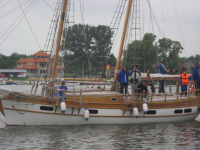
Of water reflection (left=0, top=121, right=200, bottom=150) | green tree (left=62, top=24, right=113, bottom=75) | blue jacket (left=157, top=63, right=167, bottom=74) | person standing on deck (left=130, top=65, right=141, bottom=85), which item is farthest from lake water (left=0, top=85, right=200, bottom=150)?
green tree (left=62, top=24, right=113, bottom=75)

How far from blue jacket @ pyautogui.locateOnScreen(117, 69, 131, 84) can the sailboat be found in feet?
3.34

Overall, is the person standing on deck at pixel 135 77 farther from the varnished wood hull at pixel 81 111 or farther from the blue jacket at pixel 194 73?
the blue jacket at pixel 194 73

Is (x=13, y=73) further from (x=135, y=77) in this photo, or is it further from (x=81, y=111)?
(x=81, y=111)

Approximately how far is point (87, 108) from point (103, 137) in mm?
3100

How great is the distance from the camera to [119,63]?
2706cm

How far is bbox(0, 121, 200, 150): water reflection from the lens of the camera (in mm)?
18719

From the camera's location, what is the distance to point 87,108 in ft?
76.7

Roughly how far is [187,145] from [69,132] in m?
6.69

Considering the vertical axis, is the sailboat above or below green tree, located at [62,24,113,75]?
below

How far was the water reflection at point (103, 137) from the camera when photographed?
737 inches

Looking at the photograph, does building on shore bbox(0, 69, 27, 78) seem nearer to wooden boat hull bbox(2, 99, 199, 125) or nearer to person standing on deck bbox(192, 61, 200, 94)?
person standing on deck bbox(192, 61, 200, 94)

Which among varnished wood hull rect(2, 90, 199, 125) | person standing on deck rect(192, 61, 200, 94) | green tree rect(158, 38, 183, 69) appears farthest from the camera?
green tree rect(158, 38, 183, 69)

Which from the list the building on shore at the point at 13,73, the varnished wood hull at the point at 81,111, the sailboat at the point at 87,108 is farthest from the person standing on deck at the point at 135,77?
the building on shore at the point at 13,73

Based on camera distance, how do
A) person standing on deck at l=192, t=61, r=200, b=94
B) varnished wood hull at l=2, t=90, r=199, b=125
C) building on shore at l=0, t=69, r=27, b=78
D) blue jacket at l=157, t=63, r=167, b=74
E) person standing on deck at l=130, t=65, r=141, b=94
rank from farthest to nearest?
1. building on shore at l=0, t=69, r=27, b=78
2. blue jacket at l=157, t=63, r=167, b=74
3. person standing on deck at l=192, t=61, r=200, b=94
4. person standing on deck at l=130, t=65, r=141, b=94
5. varnished wood hull at l=2, t=90, r=199, b=125
